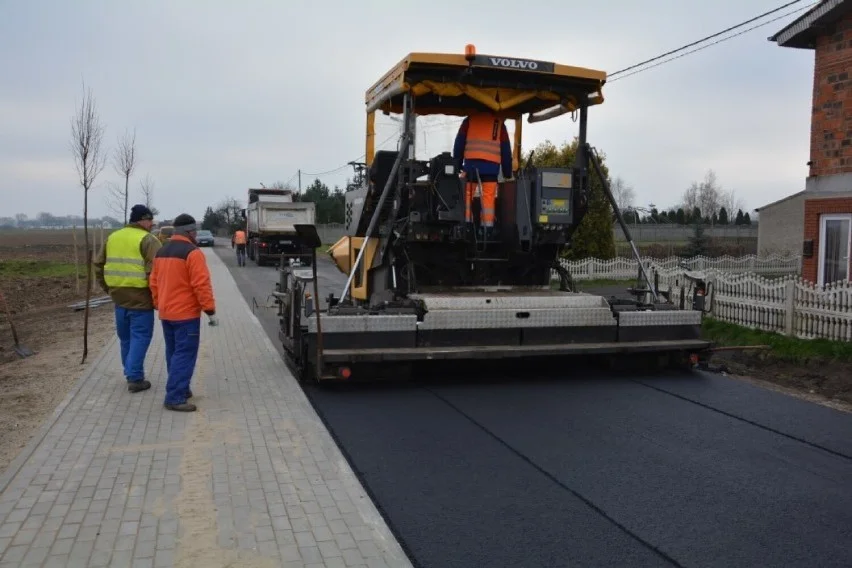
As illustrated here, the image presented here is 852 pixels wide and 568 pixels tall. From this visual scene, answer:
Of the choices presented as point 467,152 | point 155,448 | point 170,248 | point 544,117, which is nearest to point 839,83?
point 544,117

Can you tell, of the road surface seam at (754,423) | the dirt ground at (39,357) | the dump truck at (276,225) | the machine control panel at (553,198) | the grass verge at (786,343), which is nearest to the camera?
the road surface seam at (754,423)

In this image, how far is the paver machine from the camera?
293 inches

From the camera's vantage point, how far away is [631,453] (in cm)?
557

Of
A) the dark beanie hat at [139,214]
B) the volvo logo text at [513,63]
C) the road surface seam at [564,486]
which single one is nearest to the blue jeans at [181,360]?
the dark beanie hat at [139,214]

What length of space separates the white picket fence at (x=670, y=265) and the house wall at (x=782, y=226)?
4.70 m

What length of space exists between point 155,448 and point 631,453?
3462mm

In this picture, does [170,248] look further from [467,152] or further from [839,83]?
[839,83]

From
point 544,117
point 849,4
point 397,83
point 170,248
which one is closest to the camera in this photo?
point 170,248

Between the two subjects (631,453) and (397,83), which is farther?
(397,83)

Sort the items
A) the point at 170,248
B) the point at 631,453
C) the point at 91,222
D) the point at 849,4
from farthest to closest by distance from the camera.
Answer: the point at 91,222 < the point at 849,4 < the point at 170,248 < the point at 631,453

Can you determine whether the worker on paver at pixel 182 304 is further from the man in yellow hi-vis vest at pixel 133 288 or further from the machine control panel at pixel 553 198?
the machine control panel at pixel 553 198

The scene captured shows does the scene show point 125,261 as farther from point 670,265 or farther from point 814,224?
point 670,265

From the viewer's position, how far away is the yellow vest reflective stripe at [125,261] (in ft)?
24.6

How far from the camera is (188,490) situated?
4785mm
